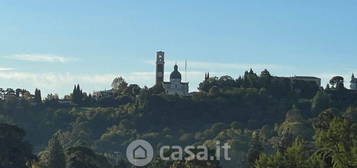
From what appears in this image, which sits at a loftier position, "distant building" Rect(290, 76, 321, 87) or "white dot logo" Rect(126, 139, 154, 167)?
"distant building" Rect(290, 76, 321, 87)

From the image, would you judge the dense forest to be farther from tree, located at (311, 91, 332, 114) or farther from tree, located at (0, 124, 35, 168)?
tree, located at (0, 124, 35, 168)

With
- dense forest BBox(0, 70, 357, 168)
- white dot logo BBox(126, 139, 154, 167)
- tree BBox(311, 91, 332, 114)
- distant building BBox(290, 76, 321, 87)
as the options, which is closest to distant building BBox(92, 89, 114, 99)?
dense forest BBox(0, 70, 357, 168)

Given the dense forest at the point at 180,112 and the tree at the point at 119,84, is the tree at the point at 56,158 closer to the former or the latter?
the dense forest at the point at 180,112

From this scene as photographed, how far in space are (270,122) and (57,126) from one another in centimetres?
3314

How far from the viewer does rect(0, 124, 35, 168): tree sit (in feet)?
199

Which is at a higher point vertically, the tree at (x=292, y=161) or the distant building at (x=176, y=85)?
the distant building at (x=176, y=85)

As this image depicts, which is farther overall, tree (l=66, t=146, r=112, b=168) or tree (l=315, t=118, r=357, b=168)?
tree (l=66, t=146, r=112, b=168)

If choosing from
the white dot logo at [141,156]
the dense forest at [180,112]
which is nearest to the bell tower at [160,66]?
the dense forest at [180,112]

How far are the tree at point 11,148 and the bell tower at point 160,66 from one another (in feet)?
376

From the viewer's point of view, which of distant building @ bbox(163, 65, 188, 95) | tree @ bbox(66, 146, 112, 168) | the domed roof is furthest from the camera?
the domed roof

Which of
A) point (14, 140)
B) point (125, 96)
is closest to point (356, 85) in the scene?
point (125, 96)

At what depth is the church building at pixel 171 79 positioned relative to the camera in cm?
17662

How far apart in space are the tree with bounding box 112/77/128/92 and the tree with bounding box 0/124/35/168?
363 feet

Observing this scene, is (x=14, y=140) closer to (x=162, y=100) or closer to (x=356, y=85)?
(x=162, y=100)
